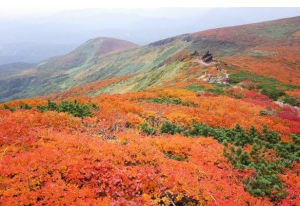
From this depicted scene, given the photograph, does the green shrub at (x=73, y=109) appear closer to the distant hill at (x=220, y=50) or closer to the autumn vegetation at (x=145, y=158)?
the autumn vegetation at (x=145, y=158)

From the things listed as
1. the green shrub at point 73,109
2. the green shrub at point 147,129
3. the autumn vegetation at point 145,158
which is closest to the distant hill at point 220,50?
the autumn vegetation at point 145,158

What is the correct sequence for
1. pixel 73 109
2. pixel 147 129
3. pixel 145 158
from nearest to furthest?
pixel 145 158 < pixel 147 129 < pixel 73 109

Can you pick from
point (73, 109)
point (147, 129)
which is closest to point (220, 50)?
point (73, 109)

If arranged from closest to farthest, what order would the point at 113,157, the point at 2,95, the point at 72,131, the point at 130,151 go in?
the point at 113,157 → the point at 130,151 → the point at 72,131 → the point at 2,95

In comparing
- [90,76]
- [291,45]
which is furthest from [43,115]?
[90,76]

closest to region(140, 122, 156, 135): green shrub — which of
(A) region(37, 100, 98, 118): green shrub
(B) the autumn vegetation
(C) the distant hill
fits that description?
(B) the autumn vegetation

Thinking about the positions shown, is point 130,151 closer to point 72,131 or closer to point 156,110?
point 72,131

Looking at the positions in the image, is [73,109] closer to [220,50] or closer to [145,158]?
[145,158]

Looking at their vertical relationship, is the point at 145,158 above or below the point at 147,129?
above

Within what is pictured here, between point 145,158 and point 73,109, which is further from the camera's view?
point 73,109

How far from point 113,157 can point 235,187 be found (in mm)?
4853

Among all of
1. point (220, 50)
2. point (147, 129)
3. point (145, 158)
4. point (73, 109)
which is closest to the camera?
point (145, 158)

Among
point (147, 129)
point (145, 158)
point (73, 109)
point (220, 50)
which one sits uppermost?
point (73, 109)

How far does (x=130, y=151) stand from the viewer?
12.3 meters
